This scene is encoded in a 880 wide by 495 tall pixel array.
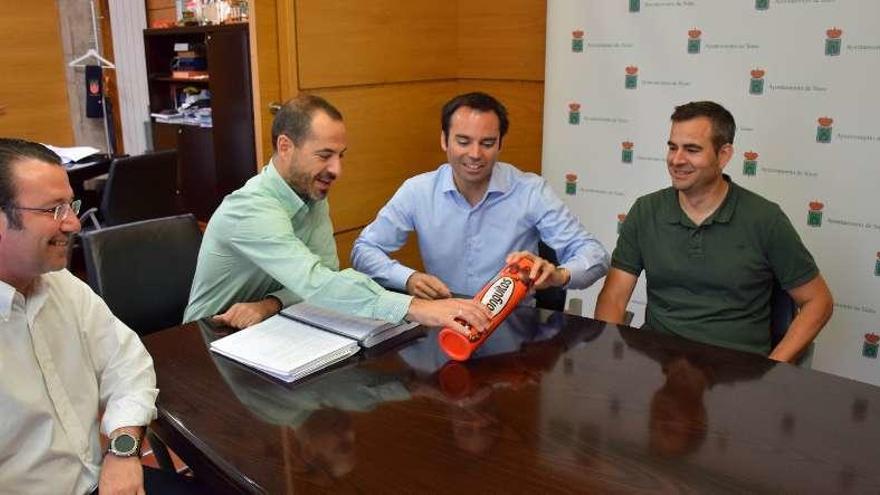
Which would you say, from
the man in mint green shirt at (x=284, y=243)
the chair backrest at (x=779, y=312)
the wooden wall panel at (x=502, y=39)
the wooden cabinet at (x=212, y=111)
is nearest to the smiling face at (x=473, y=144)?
the man in mint green shirt at (x=284, y=243)

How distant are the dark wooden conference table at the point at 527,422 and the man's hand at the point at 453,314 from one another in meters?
0.08

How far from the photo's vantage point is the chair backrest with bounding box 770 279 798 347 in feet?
6.90

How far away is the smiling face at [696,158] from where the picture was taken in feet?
7.00

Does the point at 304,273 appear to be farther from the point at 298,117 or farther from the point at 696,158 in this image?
the point at 696,158

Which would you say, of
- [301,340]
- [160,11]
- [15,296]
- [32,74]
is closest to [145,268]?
[301,340]

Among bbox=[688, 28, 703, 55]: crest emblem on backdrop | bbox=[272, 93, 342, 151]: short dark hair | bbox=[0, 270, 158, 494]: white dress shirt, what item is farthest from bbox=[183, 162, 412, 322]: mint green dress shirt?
bbox=[688, 28, 703, 55]: crest emblem on backdrop

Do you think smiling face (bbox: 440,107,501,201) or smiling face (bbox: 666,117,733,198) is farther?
smiling face (bbox: 440,107,501,201)

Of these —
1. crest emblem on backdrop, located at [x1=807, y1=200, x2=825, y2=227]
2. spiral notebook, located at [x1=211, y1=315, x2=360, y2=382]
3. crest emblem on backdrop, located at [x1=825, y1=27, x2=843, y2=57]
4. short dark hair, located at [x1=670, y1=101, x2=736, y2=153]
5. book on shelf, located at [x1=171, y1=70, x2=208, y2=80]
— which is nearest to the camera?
spiral notebook, located at [x1=211, y1=315, x2=360, y2=382]

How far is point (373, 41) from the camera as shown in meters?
3.75

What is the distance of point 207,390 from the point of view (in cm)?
143

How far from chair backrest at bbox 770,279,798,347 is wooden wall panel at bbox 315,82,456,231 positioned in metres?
2.25

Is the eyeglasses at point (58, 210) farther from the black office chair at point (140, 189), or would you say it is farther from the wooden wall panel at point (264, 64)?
the black office chair at point (140, 189)

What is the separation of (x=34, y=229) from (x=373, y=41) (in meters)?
2.76

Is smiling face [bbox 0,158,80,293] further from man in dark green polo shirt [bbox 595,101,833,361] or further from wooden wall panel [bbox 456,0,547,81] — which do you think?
wooden wall panel [bbox 456,0,547,81]
